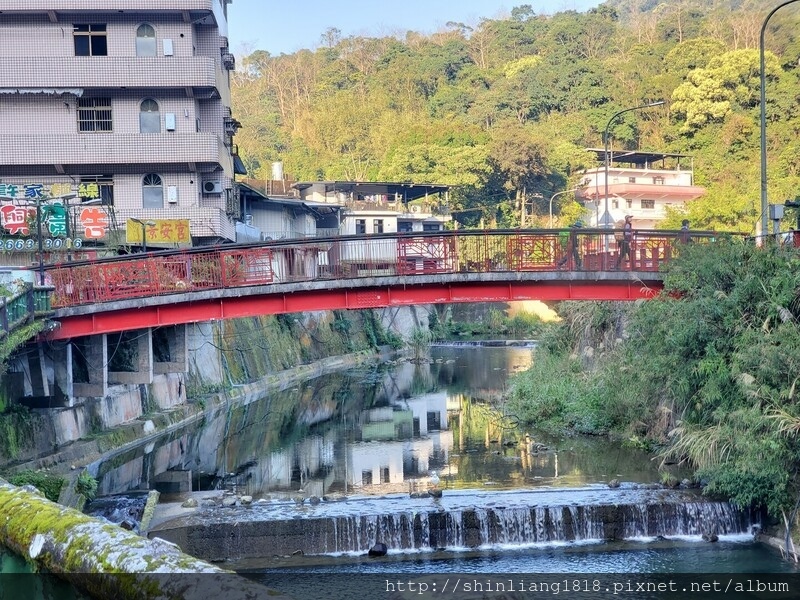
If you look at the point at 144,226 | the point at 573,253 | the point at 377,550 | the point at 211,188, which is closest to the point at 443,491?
the point at 377,550

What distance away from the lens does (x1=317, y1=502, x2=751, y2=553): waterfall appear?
71.2 ft

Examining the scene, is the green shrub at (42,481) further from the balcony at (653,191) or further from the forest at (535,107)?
the balcony at (653,191)

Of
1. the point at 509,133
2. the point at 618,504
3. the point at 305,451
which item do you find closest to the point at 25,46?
the point at 305,451

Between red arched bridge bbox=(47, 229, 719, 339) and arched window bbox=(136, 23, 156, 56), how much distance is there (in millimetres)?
18496

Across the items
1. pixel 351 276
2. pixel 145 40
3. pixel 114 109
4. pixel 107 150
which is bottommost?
pixel 351 276

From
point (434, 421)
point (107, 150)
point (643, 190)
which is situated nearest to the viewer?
point (434, 421)

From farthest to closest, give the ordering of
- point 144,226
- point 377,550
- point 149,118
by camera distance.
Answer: point 149,118 < point 144,226 < point 377,550

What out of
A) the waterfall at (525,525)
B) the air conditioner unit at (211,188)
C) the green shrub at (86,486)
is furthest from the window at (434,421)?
the air conditioner unit at (211,188)

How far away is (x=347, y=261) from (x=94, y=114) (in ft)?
67.6

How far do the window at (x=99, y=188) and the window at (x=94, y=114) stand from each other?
215 centimetres

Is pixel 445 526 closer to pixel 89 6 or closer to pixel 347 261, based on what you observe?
pixel 347 261

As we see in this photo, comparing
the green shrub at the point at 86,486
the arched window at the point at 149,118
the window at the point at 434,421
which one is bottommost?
the window at the point at 434,421

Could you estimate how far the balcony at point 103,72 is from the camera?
41844mm

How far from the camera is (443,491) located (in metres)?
24.8
